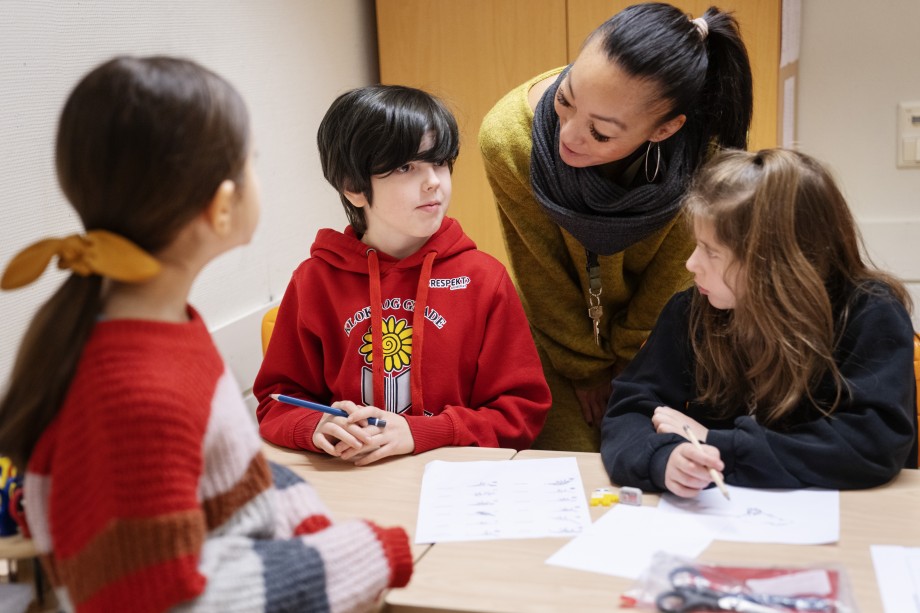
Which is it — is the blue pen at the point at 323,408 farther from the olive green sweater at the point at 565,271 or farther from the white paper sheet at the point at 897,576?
the white paper sheet at the point at 897,576

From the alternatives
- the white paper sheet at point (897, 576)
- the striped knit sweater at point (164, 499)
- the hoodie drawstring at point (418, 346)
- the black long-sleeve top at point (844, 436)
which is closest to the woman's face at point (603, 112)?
the hoodie drawstring at point (418, 346)

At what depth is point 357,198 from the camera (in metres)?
1.68

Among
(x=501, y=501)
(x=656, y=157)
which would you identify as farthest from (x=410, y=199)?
(x=501, y=501)

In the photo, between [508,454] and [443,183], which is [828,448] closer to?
[508,454]

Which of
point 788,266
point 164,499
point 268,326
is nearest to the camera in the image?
point 164,499

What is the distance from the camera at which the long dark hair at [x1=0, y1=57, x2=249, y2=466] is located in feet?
2.70

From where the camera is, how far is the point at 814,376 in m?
1.41

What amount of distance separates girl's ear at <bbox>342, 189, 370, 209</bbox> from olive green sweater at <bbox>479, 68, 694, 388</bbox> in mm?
294

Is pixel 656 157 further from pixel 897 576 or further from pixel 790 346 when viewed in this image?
pixel 897 576

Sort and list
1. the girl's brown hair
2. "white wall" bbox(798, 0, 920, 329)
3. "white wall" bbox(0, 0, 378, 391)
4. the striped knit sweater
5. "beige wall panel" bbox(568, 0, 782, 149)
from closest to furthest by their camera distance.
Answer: the striped knit sweater < the girl's brown hair < "white wall" bbox(0, 0, 378, 391) < "beige wall panel" bbox(568, 0, 782, 149) < "white wall" bbox(798, 0, 920, 329)

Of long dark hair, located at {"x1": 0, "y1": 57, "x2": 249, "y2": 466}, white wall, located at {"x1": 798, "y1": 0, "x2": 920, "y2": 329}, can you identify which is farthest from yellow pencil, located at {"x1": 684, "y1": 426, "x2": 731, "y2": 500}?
white wall, located at {"x1": 798, "y1": 0, "x2": 920, "y2": 329}

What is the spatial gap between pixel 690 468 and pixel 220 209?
76 centimetres

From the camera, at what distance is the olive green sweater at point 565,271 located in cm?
183

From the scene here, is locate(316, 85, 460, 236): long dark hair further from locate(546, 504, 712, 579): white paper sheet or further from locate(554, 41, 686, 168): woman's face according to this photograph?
locate(546, 504, 712, 579): white paper sheet
